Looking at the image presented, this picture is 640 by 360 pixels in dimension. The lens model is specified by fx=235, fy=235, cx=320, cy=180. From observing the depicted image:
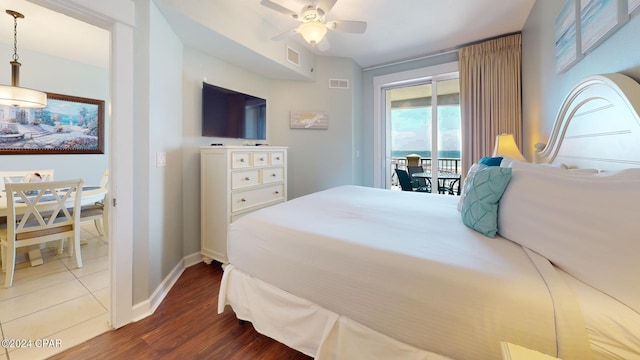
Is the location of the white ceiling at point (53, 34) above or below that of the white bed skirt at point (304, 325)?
above

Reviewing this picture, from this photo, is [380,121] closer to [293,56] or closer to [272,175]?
[293,56]

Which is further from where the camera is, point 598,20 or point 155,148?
point 155,148

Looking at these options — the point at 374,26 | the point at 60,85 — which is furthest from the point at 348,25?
the point at 60,85

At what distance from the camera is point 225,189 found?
2352 millimetres

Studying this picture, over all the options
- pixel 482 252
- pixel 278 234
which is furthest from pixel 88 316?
pixel 482 252

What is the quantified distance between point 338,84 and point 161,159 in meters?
2.71

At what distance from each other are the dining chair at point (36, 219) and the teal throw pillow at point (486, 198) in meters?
3.44

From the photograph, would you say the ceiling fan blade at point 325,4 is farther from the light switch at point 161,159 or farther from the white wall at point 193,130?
the light switch at point 161,159

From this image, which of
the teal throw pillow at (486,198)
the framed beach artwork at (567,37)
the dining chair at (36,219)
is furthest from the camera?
the dining chair at (36,219)

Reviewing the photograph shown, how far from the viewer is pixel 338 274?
1.09 metres

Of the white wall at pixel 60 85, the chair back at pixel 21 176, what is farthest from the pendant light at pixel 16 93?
the chair back at pixel 21 176

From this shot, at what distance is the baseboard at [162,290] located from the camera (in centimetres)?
164

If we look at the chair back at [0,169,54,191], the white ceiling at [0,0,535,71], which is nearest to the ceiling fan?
the white ceiling at [0,0,535,71]

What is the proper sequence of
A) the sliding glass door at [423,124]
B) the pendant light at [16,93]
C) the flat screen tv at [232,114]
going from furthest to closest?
the sliding glass door at [423,124]
the flat screen tv at [232,114]
the pendant light at [16,93]
